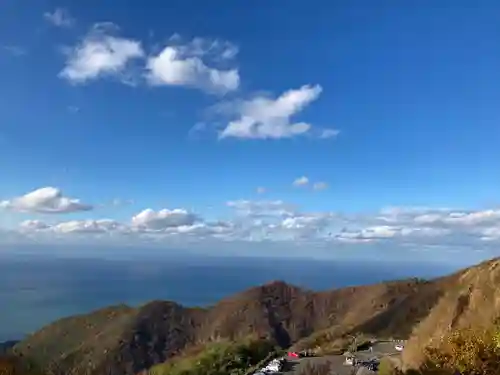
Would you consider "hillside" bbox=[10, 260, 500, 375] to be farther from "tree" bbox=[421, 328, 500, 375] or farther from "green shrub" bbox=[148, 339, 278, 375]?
"tree" bbox=[421, 328, 500, 375]

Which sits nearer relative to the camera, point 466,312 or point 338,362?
point 466,312

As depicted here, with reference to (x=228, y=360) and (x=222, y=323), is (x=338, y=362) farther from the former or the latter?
(x=222, y=323)

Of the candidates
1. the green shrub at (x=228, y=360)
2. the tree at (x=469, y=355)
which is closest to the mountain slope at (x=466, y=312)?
the tree at (x=469, y=355)

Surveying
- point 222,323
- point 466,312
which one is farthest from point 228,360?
point 222,323

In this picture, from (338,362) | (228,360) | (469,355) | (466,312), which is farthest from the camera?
(228,360)

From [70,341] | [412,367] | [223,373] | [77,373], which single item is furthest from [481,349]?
[70,341]

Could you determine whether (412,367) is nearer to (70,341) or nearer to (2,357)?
(2,357)

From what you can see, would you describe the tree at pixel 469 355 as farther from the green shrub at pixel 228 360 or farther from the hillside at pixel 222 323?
the hillside at pixel 222 323
